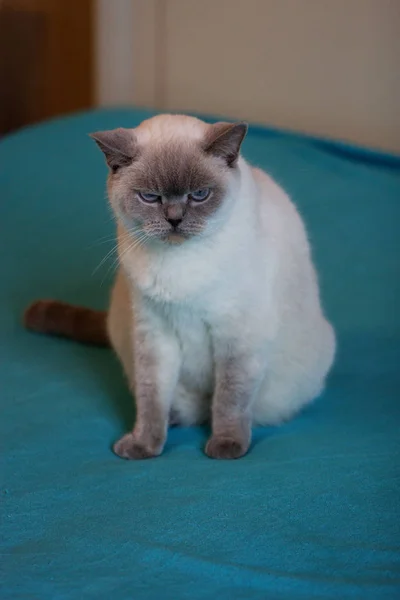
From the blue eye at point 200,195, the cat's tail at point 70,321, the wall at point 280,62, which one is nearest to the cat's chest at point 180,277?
the blue eye at point 200,195

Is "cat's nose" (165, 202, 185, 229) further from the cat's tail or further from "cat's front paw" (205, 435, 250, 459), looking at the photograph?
the cat's tail

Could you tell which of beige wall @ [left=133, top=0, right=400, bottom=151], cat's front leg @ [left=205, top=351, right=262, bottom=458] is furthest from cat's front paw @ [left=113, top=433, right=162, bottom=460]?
beige wall @ [left=133, top=0, right=400, bottom=151]

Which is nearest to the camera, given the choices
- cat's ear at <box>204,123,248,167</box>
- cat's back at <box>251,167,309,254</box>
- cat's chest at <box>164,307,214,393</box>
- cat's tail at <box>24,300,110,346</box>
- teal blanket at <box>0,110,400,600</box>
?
teal blanket at <box>0,110,400,600</box>

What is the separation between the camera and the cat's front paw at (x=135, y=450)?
155 centimetres

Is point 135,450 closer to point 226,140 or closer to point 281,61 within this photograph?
point 226,140

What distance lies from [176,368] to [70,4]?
3757mm

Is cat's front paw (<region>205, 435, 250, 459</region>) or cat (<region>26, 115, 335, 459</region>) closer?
cat (<region>26, 115, 335, 459</region>)

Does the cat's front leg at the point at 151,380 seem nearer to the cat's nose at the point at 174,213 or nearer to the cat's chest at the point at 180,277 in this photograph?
the cat's chest at the point at 180,277

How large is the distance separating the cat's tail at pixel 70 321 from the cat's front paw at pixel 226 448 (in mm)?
706

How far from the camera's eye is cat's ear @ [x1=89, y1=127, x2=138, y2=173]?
142 centimetres

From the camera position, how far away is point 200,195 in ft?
4.66

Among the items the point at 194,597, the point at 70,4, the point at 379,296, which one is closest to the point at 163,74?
the point at 70,4

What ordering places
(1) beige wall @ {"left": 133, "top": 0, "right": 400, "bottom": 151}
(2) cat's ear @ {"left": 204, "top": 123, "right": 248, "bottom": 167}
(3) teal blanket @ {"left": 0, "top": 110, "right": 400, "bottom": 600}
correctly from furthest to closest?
(1) beige wall @ {"left": 133, "top": 0, "right": 400, "bottom": 151} → (2) cat's ear @ {"left": 204, "top": 123, "right": 248, "bottom": 167} → (3) teal blanket @ {"left": 0, "top": 110, "right": 400, "bottom": 600}

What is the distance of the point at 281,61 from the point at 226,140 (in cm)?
175
